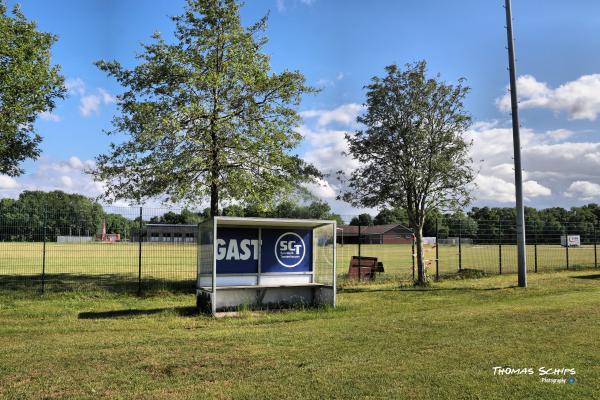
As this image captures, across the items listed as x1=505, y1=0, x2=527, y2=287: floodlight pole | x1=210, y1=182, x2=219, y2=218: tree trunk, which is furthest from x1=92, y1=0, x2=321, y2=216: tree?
x1=505, y1=0, x2=527, y2=287: floodlight pole

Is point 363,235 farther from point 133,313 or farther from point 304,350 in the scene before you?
point 304,350

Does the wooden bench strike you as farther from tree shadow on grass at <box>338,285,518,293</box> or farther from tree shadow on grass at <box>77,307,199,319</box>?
tree shadow on grass at <box>77,307,199,319</box>

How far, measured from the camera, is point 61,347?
27.0ft

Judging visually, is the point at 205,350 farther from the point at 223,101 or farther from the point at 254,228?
the point at 223,101

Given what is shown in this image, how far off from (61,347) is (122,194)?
9.41 metres

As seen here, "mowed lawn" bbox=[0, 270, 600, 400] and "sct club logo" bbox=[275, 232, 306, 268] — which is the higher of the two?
"sct club logo" bbox=[275, 232, 306, 268]

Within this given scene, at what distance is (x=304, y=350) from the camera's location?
7699 mm

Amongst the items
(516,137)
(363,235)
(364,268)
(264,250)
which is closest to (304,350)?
(264,250)

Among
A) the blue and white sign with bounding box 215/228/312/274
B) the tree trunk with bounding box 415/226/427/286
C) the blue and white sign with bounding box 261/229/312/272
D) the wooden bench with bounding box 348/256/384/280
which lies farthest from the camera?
the wooden bench with bounding box 348/256/384/280

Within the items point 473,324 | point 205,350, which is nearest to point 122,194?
point 205,350

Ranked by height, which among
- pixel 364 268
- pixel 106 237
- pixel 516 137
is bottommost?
pixel 364 268

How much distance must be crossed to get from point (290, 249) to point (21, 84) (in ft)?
29.1

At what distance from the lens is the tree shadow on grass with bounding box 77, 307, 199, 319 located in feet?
39.1

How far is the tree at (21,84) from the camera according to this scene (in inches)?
572
